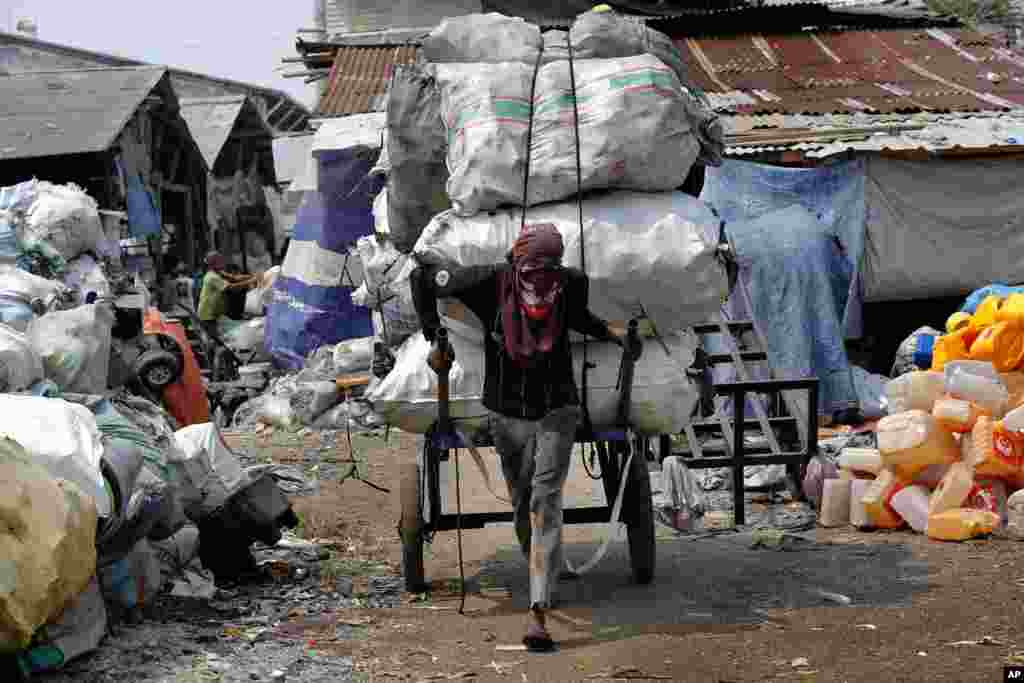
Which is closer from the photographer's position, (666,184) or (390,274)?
(666,184)

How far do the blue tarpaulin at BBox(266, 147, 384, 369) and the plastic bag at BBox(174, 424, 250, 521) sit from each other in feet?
30.1

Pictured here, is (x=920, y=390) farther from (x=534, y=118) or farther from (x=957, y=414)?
(x=534, y=118)

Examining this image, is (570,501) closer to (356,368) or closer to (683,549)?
(683,549)

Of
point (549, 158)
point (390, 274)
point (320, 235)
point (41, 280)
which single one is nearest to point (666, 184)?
point (549, 158)

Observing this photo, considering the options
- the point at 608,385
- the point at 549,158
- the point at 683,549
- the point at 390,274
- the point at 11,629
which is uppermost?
the point at 549,158

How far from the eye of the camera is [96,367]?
6.99m

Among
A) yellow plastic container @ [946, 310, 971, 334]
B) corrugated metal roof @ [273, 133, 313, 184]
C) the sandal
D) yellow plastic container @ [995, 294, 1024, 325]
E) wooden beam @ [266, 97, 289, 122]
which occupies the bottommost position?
the sandal

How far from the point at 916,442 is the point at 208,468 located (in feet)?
12.9

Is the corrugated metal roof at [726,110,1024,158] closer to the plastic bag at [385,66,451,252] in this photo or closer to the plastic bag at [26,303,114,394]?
the plastic bag at [385,66,451,252]

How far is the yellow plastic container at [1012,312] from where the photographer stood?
8086mm

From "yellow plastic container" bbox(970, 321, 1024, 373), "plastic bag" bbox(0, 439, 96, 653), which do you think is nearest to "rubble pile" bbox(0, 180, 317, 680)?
"plastic bag" bbox(0, 439, 96, 653)

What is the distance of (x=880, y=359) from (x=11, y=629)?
1076 centimetres

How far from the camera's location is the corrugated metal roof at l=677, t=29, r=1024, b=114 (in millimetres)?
14742

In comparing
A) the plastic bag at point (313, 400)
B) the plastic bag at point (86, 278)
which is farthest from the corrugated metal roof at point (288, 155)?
the plastic bag at point (86, 278)
